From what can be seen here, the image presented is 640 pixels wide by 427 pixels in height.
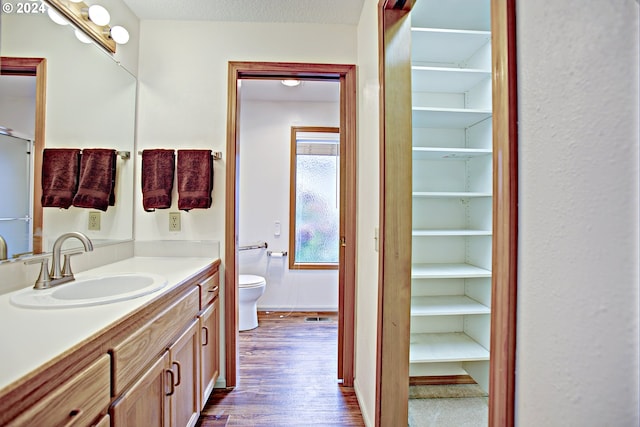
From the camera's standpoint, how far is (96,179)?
1.72m

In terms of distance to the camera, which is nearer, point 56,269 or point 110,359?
point 110,359

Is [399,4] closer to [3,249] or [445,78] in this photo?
[445,78]

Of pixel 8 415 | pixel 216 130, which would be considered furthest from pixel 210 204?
pixel 8 415

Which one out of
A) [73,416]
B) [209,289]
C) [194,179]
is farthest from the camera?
[194,179]

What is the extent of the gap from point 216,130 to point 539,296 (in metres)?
1.98

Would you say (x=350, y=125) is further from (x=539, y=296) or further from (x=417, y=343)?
(x=539, y=296)

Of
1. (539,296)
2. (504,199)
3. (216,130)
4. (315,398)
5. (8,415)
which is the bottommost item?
(315,398)

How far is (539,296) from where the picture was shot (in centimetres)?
45

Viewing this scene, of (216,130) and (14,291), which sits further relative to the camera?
(216,130)

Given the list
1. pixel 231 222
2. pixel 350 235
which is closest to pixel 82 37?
pixel 231 222

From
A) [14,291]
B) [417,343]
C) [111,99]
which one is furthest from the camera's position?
[417,343]

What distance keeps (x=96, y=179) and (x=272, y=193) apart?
1872 mm

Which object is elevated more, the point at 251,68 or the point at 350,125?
the point at 251,68

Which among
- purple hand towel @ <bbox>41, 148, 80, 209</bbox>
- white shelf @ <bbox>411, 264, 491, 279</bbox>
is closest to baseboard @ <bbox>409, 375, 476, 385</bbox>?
white shelf @ <bbox>411, 264, 491, 279</bbox>
